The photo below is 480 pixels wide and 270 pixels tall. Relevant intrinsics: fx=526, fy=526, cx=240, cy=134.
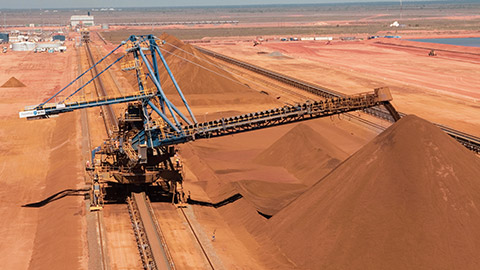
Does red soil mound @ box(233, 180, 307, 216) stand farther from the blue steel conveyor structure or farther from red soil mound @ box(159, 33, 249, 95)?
red soil mound @ box(159, 33, 249, 95)

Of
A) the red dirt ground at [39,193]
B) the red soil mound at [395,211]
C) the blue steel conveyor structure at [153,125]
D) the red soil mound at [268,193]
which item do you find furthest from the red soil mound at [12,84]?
the red soil mound at [395,211]

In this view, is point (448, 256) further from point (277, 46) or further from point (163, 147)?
point (277, 46)

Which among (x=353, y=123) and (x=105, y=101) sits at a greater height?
(x=105, y=101)

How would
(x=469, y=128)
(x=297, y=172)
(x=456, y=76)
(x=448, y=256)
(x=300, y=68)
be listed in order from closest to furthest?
(x=448, y=256) → (x=297, y=172) → (x=469, y=128) → (x=456, y=76) → (x=300, y=68)

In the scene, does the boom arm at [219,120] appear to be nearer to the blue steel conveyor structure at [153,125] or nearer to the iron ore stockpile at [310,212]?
the blue steel conveyor structure at [153,125]

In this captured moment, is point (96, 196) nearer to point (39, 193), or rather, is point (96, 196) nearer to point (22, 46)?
point (39, 193)

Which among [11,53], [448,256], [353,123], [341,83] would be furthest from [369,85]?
[11,53]

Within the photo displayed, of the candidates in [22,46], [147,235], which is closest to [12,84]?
[147,235]
